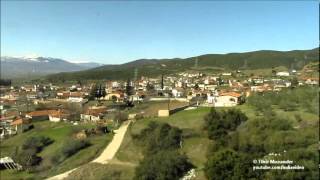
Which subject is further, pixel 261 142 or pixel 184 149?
pixel 184 149

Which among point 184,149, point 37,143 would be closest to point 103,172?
point 184,149

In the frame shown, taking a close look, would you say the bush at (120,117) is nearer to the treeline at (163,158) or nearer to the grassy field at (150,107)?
the grassy field at (150,107)

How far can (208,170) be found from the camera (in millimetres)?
18000

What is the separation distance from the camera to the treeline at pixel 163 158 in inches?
805

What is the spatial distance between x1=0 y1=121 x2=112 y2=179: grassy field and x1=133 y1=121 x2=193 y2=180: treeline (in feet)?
14.0

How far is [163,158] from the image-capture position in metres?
21.5

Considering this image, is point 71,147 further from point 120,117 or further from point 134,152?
point 120,117

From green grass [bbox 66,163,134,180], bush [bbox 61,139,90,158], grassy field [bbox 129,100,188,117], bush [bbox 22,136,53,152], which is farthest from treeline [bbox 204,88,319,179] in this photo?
bush [bbox 22,136,53,152]

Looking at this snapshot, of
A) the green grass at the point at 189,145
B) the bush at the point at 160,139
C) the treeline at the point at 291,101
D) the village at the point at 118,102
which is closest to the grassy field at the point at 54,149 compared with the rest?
the green grass at the point at 189,145

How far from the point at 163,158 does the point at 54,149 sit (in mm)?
14279

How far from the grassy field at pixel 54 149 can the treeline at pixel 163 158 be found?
427 cm

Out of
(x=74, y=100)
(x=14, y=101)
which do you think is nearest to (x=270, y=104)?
(x=74, y=100)

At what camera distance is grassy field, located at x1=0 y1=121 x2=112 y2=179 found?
27830 millimetres

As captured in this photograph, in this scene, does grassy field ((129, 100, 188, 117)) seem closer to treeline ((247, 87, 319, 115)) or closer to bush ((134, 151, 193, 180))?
treeline ((247, 87, 319, 115))
